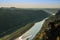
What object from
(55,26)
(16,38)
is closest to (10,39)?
(16,38)

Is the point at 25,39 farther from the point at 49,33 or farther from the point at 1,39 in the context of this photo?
the point at 49,33

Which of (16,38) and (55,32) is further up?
(55,32)

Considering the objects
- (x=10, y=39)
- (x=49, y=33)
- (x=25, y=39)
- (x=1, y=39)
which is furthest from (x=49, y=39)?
(x=1, y=39)

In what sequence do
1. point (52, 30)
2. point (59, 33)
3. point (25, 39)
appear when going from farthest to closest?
point (25, 39) → point (52, 30) → point (59, 33)

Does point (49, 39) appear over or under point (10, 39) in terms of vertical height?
over

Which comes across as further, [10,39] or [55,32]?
[10,39]

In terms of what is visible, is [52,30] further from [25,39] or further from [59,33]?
[25,39]

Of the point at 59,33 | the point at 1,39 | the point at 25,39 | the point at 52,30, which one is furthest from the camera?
the point at 1,39

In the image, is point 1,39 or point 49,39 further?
point 1,39

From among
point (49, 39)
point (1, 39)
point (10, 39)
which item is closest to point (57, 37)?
point (49, 39)
